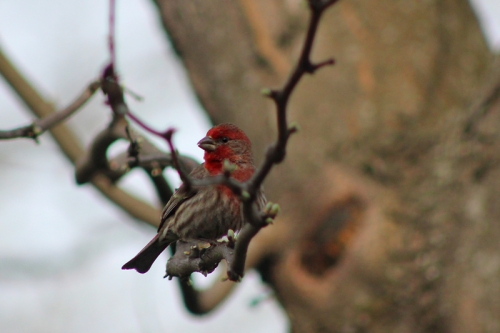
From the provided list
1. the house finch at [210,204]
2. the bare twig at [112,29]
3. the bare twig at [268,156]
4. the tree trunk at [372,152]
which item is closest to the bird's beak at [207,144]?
the house finch at [210,204]

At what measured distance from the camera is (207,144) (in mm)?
3350

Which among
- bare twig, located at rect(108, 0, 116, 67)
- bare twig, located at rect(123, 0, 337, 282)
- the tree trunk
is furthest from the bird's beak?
the tree trunk

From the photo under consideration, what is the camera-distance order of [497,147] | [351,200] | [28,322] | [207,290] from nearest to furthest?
[207,290], [497,147], [351,200], [28,322]

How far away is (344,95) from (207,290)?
2.98m

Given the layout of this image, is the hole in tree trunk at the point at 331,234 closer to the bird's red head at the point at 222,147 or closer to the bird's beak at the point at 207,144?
the bird's red head at the point at 222,147

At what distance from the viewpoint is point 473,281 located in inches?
269

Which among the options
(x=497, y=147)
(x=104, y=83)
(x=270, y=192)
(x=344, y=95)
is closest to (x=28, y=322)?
(x=270, y=192)

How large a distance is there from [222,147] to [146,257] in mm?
781

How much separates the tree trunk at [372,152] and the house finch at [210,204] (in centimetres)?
357

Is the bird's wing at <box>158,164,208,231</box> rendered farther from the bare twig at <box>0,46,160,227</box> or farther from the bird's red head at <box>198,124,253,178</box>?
the bare twig at <box>0,46,160,227</box>

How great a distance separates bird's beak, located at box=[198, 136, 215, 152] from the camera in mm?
3333

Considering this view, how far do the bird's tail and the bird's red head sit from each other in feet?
2.01

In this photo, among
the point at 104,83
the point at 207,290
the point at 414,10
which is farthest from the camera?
the point at 414,10

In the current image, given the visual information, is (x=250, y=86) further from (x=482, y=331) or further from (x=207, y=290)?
(x=482, y=331)
